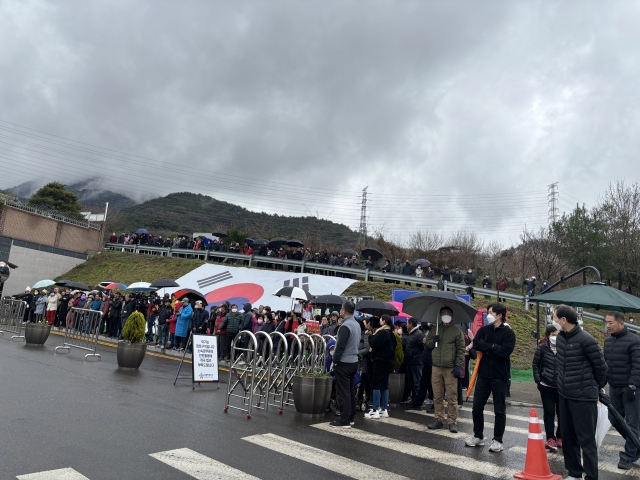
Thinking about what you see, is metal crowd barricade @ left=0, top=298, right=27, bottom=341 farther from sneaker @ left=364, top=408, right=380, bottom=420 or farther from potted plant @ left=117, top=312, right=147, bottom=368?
sneaker @ left=364, top=408, right=380, bottom=420

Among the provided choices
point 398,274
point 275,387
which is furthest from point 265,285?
point 275,387

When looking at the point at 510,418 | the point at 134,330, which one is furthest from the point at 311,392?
the point at 134,330

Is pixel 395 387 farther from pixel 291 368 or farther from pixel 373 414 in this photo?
pixel 291 368

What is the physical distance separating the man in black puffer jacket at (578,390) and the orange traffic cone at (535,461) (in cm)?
26

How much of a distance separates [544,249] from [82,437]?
36.2 m

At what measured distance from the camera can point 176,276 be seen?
33250 mm

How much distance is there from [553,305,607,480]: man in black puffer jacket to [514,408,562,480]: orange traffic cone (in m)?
0.26

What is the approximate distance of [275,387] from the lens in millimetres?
9672

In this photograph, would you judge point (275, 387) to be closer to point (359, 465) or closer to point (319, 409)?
point (319, 409)

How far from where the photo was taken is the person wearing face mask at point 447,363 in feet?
25.8

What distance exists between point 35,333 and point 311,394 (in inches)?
450

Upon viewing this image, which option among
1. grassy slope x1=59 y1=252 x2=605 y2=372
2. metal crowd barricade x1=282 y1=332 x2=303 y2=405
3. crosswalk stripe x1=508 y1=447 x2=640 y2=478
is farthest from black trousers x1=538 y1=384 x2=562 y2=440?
grassy slope x1=59 y1=252 x2=605 y2=372

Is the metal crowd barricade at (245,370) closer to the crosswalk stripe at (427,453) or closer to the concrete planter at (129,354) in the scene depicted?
the crosswalk stripe at (427,453)

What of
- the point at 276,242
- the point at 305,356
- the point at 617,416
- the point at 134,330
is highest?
the point at 276,242
